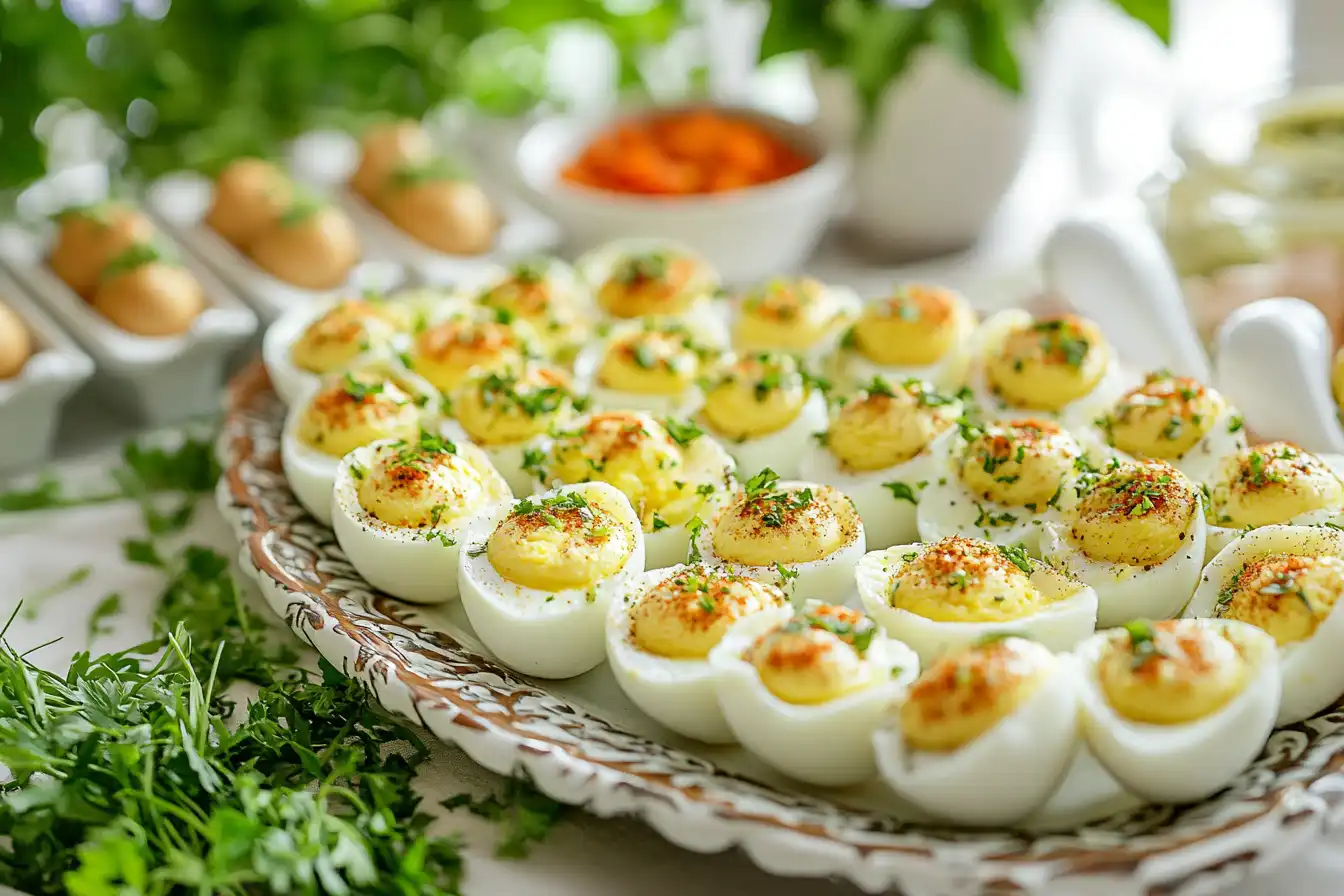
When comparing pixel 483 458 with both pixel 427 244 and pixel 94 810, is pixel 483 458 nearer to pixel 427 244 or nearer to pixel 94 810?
pixel 94 810

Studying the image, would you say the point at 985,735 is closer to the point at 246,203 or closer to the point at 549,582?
the point at 549,582

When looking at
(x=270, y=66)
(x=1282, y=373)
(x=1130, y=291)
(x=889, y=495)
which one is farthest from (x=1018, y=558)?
(x=270, y=66)

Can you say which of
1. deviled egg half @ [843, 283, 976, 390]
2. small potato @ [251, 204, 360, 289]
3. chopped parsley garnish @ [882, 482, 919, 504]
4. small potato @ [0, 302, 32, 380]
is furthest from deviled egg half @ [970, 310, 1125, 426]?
small potato @ [0, 302, 32, 380]

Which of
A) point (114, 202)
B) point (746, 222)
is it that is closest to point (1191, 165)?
point (746, 222)

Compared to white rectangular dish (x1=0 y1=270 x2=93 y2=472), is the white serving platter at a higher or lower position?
higher

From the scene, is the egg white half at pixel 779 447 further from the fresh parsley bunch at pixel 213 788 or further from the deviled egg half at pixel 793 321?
the fresh parsley bunch at pixel 213 788

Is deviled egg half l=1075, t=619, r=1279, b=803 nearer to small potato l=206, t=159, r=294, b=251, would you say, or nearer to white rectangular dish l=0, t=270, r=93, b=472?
white rectangular dish l=0, t=270, r=93, b=472
